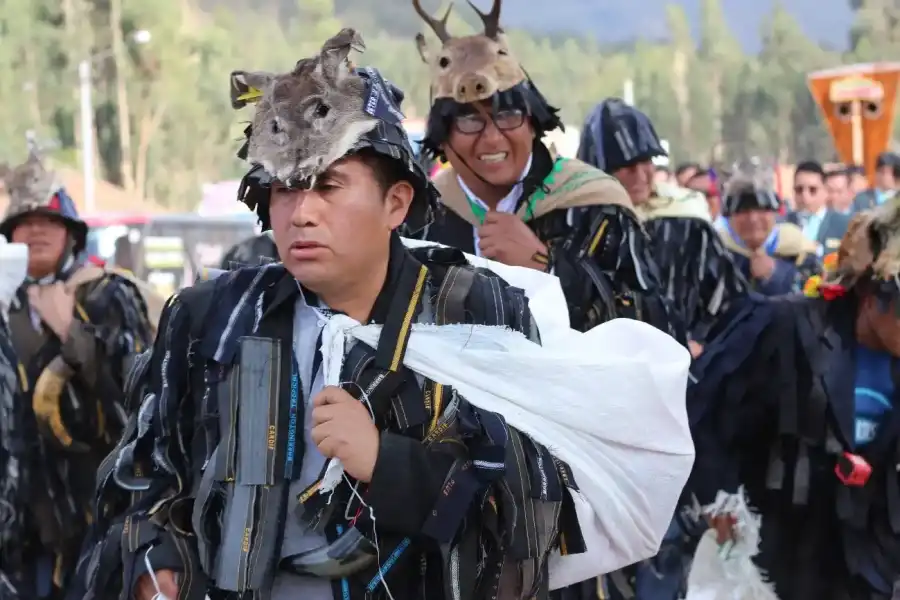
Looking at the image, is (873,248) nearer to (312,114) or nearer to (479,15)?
(479,15)

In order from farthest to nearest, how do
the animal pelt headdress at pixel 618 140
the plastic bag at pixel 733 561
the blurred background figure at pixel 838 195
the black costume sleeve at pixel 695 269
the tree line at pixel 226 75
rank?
the tree line at pixel 226 75
the blurred background figure at pixel 838 195
the black costume sleeve at pixel 695 269
the animal pelt headdress at pixel 618 140
the plastic bag at pixel 733 561

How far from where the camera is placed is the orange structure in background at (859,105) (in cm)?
1731

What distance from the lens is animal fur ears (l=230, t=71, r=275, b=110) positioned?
2.50 metres

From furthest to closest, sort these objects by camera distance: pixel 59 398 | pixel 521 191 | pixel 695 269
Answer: pixel 695 269 < pixel 59 398 < pixel 521 191

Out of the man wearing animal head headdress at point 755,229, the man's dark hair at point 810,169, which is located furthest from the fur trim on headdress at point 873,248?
the man's dark hair at point 810,169

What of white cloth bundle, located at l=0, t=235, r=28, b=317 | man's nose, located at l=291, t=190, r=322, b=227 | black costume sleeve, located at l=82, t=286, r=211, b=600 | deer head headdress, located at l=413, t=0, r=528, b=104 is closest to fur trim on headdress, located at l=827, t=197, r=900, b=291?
deer head headdress, located at l=413, t=0, r=528, b=104

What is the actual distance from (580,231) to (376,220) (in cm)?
181

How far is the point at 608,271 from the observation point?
4.21m

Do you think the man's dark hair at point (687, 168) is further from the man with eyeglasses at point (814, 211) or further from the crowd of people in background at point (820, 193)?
the man with eyeglasses at point (814, 211)

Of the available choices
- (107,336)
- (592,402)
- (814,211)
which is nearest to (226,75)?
(814,211)

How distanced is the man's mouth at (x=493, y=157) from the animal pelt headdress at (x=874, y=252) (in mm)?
1063

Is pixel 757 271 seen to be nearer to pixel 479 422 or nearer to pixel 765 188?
pixel 765 188

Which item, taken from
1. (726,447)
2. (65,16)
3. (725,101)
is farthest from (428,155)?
(725,101)

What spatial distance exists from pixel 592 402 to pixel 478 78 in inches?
67.6
